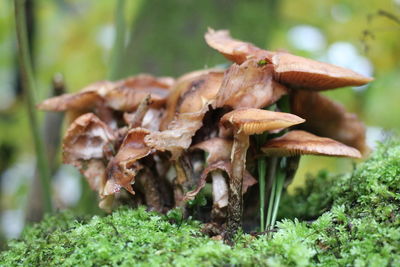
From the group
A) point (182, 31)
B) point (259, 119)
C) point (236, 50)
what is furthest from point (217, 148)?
point (182, 31)

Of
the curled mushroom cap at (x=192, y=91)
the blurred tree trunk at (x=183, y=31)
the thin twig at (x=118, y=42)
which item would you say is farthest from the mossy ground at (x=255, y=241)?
the blurred tree trunk at (x=183, y=31)

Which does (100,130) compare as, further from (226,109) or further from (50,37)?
(50,37)

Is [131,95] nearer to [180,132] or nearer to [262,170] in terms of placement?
[180,132]

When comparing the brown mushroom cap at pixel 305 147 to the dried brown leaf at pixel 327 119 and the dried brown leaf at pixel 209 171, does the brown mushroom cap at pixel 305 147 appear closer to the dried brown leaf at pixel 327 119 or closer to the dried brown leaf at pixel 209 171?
the dried brown leaf at pixel 209 171

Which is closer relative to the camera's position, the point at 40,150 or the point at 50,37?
the point at 40,150

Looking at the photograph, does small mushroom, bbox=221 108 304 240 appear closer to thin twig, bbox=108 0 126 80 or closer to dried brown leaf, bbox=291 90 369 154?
dried brown leaf, bbox=291 90 369 154

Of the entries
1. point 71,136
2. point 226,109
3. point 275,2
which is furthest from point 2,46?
point 226,109
